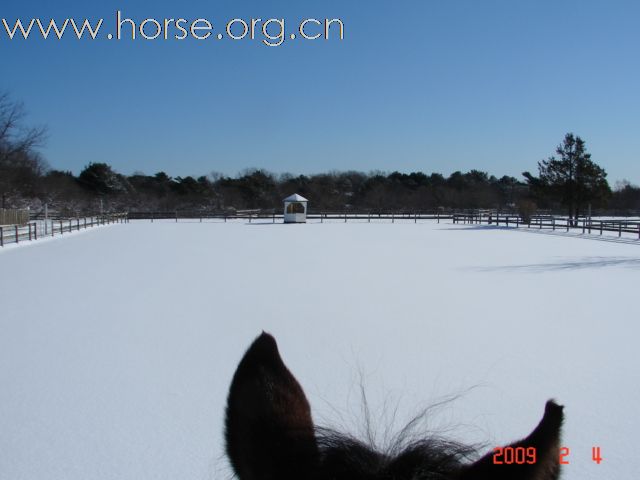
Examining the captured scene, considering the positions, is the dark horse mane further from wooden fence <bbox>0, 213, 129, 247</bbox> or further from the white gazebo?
the white gazebo

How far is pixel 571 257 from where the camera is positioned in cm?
1642

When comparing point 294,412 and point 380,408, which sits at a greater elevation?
point 294,412

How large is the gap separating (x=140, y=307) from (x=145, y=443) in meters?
4.96

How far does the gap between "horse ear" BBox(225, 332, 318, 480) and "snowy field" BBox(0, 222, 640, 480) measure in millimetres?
288

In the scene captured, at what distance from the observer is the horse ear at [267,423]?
2.87 feet

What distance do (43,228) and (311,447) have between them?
3211cm

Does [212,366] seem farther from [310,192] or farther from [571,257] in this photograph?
[310,192]

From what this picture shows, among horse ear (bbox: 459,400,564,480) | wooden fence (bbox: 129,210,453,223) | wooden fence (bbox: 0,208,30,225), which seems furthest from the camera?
wooden fence (bbox: 129,210,453,223)

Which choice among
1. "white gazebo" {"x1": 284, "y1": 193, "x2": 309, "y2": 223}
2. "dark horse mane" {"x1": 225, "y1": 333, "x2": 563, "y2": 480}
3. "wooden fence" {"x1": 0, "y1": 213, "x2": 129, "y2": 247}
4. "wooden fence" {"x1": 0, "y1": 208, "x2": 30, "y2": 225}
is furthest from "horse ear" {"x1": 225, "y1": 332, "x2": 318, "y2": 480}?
"white gazebo" {"x1": 284, "y1": 193, "x2": 309, "y2": 223}

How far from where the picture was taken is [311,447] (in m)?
0.87

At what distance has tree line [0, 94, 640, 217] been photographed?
44781mm

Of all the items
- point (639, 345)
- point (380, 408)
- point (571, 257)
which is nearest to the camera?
point (380, 408)

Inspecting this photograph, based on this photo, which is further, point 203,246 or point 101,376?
point 203,246

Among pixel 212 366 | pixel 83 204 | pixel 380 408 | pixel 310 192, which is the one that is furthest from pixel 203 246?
pixel 310 192
